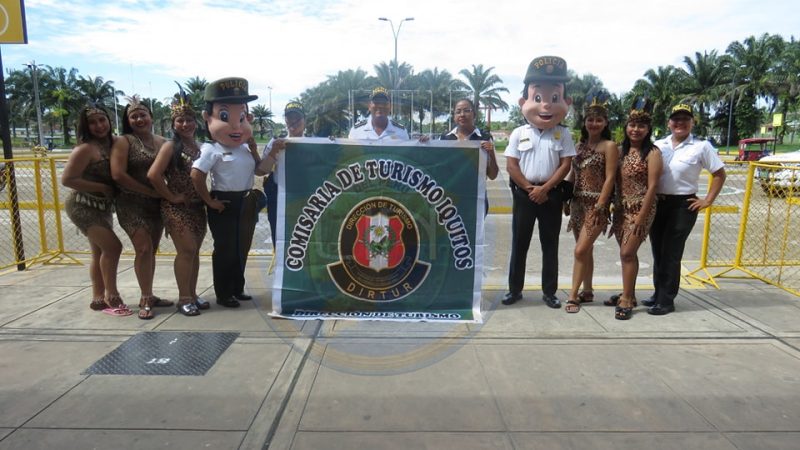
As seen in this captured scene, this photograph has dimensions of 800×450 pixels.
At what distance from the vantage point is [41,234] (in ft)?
20.7

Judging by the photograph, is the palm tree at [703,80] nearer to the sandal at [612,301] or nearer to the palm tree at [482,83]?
the palm tree at [482,83]

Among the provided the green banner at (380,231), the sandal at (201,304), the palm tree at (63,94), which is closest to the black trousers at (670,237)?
the green banner at (380,231)

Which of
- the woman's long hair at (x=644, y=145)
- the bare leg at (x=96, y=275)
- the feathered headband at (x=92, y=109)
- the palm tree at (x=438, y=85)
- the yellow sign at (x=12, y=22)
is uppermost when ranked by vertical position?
the palm tree at (x=438, y=85)

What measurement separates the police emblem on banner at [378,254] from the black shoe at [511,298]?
0.91 metres

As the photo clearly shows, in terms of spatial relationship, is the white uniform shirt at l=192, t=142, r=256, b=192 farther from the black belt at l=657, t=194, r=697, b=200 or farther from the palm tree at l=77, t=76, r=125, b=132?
the palm tree at l=77, t=76, r=125, b=132

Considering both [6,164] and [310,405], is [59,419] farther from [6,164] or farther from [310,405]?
[6,164]

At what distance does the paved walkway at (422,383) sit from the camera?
2.70 m

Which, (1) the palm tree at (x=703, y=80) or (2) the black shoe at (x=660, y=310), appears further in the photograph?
(1) the palm tree at (x=703, y=80)

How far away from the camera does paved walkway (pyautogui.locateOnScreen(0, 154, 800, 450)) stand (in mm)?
2699

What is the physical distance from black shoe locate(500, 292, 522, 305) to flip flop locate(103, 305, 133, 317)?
3274 mm

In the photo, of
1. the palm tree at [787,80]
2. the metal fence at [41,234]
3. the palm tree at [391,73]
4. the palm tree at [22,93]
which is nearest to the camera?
the metal fence at [41,234]

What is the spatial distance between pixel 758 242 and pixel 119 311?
8640 millimetres

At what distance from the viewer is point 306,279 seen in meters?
4.36

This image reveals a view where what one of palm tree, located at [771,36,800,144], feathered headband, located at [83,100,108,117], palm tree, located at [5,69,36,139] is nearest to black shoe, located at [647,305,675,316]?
feathered headband, located at [83,100,108,117]
